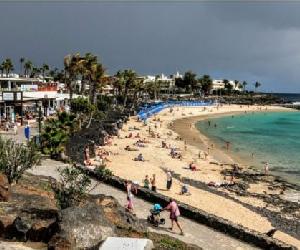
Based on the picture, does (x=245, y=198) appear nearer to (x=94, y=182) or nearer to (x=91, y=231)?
(x=94, y=182)

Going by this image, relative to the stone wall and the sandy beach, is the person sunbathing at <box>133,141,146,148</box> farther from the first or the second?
the stone wall

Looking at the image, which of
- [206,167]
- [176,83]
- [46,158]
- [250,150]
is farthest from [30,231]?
[176,83]

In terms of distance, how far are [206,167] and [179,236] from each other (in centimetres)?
2345

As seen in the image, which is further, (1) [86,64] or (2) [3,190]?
(1) [86,64]

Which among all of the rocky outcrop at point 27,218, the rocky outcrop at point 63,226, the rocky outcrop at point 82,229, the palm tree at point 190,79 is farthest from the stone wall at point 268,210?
the palm tree at point 190,79

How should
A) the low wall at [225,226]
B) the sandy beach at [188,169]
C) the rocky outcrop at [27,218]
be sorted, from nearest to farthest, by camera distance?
the rocky outcrop at [27,218], the low wall at [225,226], the sandy beach at [188,169]

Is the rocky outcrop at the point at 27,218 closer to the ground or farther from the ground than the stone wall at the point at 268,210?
farther from the ground

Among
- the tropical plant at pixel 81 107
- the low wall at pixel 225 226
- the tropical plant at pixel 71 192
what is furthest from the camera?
the tropical plant at pixel 81 107

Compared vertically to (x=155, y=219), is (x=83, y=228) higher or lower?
higher

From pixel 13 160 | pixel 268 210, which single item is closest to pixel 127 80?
pixel 268 210

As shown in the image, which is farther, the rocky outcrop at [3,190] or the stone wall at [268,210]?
the stone wall at [268,210]

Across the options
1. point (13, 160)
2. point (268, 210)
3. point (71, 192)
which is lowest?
point (268, 210)

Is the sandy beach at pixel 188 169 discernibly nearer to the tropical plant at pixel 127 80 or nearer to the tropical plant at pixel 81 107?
the tropical plant at pixel 81 107

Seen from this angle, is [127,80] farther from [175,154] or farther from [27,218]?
[27,218]
